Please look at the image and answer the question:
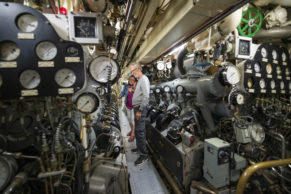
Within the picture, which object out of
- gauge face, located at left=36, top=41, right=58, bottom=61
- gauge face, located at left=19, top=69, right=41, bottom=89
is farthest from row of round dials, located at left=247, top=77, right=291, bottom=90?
gauge face, located at left=19, top=69, right=41, bottom=89

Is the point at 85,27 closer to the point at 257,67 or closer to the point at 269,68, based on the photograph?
the point at 257,67

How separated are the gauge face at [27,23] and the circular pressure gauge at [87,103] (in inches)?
29.8

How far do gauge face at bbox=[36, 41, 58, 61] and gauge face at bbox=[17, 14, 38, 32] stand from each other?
0.48ft

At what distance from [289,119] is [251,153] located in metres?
1.49

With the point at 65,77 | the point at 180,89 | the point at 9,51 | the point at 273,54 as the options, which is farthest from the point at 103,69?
the point at 273,54

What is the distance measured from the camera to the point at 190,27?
154 centimetres

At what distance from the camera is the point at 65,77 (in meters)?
1.24

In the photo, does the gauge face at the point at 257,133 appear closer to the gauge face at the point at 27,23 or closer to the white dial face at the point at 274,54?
the white dial face at the point at 274,54

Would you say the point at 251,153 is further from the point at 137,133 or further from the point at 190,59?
the point at 190,59

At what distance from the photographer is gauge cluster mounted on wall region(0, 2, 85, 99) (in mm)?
1063

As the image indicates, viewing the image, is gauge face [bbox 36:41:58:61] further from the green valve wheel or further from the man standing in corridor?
the green valve wheel

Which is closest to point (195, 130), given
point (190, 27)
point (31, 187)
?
point (190, 27)

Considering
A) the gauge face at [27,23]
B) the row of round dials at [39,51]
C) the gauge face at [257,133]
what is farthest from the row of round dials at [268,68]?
the gauge face at [27,23]

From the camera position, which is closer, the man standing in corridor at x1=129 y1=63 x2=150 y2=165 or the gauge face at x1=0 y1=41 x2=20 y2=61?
the gauge face at x1=0 y1=41 x2=20 y2=61
